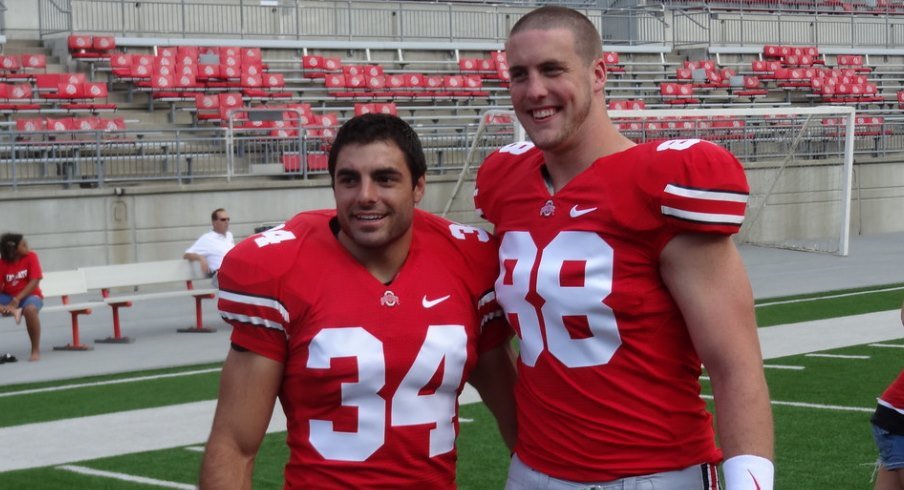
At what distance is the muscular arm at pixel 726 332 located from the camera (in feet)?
8.66

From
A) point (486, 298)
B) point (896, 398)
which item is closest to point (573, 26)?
point (486, 298)

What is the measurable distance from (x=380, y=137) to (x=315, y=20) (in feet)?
77.9

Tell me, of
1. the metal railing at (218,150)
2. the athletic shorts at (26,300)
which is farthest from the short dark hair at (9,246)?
the metal railing at (218,150)

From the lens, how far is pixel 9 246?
12.4 metres

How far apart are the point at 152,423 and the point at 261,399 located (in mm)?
5967

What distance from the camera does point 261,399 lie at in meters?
2.89

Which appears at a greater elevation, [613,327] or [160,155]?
[160,155]

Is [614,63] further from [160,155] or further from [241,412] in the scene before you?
[241,412]

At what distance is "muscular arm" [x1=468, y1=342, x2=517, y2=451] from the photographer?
Answer: 10.4 feet

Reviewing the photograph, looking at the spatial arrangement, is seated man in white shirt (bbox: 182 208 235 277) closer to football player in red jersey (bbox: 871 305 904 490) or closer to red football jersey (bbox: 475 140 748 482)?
football player in red jersey (bbox: 871 305 904 490)

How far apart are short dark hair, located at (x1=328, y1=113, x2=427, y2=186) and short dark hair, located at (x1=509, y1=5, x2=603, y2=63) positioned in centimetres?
31

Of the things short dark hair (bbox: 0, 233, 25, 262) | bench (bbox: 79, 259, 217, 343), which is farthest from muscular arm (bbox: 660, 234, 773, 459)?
bench (bbox: 79, 259, 217, 343)

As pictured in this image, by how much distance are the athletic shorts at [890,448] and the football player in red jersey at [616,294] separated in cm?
193

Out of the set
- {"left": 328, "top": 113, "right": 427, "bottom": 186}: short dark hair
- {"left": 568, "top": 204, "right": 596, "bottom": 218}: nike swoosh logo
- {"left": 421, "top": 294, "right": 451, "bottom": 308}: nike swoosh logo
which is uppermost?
{"left": 328, "top": 113, "right": 427, "bottom": 186}: short dark hair
